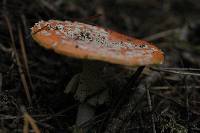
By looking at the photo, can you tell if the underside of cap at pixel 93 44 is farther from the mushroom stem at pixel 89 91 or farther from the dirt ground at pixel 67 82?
the dirt ground at pixel 67 82

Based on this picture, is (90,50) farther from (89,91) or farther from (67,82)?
(67,82)

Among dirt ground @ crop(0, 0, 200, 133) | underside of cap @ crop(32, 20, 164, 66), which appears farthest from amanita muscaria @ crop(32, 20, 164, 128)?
dirt ground @ crop(0, 0, 200, 133)

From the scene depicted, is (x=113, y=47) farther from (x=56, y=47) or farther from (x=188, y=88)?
(x=188, y=88)

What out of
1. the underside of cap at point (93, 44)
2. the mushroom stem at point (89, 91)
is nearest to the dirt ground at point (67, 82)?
the mushroom stem at point (89, 91)

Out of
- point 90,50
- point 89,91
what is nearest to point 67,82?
point 89,91

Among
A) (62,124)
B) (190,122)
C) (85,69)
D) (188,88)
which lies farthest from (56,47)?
(188,88)
